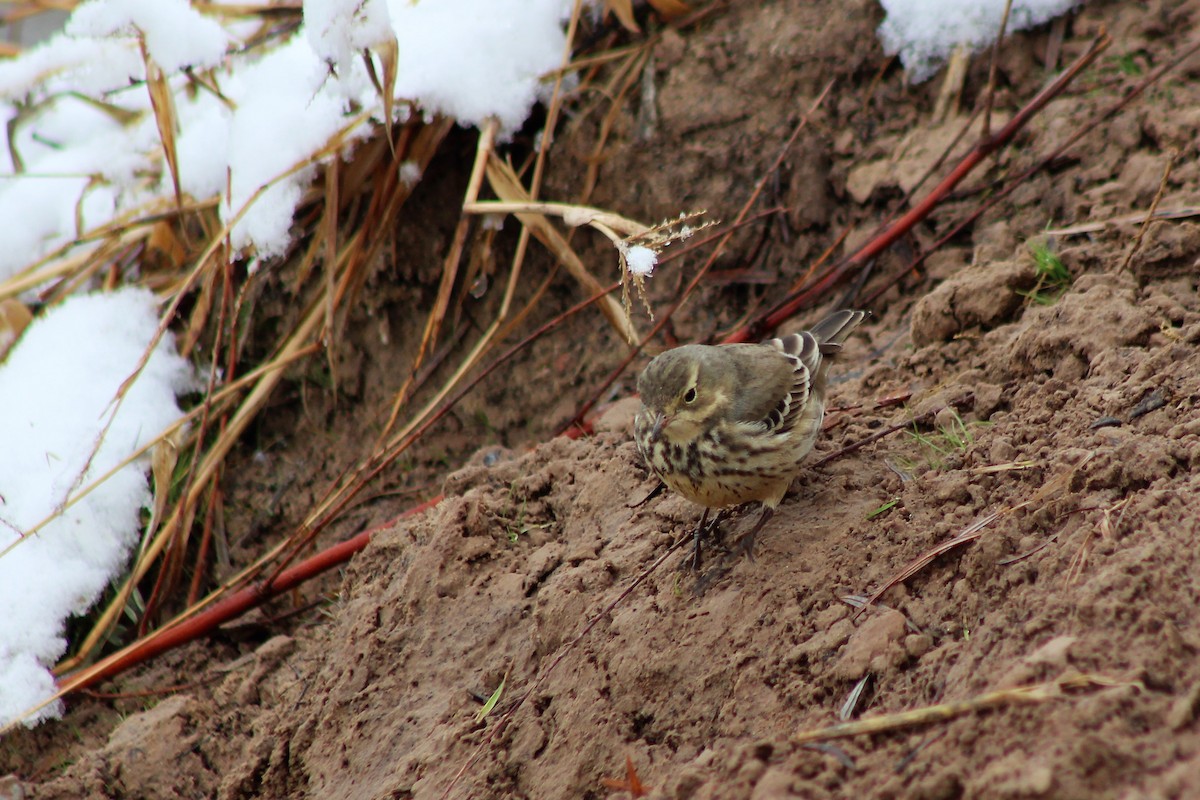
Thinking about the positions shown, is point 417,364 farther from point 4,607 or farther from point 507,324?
point 4,607

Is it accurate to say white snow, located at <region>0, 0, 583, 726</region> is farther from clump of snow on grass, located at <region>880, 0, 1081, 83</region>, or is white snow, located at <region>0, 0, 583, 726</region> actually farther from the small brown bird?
the small brown bird

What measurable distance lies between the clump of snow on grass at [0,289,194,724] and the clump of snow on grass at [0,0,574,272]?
2.32 feet

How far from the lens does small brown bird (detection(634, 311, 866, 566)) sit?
3318 millimetres

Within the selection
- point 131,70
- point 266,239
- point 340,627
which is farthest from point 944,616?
point 131,70

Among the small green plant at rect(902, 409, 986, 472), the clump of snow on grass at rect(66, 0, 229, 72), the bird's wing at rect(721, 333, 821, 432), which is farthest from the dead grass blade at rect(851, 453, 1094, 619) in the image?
the clump of snow on grass at rect(66, 0, 229, 72)

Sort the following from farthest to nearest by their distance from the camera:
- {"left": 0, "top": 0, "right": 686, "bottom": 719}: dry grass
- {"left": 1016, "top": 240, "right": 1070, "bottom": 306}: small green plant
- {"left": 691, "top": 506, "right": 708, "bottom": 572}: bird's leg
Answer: {"left": 0, "top": 0, "right": 686, "bottom": 719}: dry grass, {"left": 1016, "top": 240, "right": 1070, "bottom": 306}: small green plant, {"left": 691, "top": 506, "right": 708, "bottom": 572}: bird's leg

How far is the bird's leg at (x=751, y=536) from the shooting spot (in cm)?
317

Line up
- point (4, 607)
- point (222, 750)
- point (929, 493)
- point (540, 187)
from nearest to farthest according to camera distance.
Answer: point (929, 493)
point (222, 750)
point (4, 607)
point (540, 187)

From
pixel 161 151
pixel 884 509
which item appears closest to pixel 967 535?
pixel 884 509

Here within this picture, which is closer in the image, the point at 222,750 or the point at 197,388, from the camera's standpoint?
the point at 222,750

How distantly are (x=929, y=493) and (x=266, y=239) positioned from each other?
343 centimetres

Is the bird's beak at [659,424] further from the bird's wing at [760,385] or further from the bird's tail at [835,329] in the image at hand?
the bird's tail at [835,329]

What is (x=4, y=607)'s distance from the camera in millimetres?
4305

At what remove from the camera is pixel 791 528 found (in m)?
3.25
